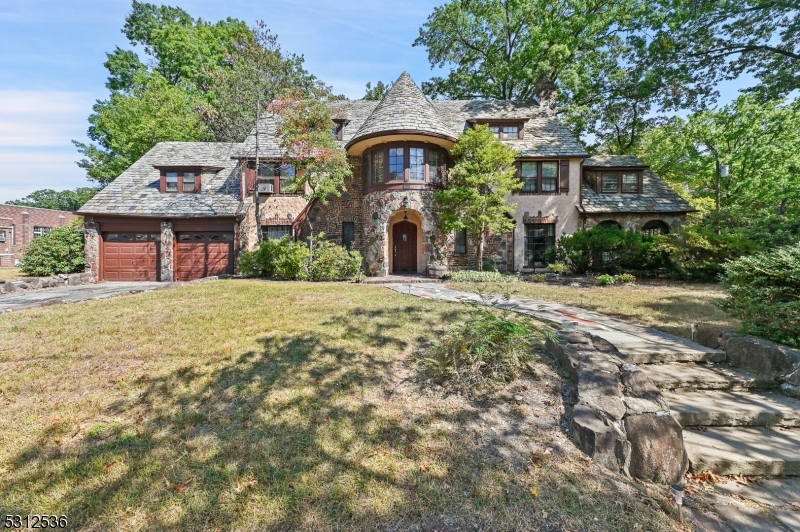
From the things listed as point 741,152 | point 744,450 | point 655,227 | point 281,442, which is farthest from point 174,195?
point 741,152

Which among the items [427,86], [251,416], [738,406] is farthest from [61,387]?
[427,86]

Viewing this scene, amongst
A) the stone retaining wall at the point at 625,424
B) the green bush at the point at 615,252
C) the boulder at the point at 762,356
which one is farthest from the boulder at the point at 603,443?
the green bush at the point at 615,252

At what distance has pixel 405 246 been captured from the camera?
627 inches

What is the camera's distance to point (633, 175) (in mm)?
16875

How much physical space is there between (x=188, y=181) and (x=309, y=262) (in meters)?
9.12

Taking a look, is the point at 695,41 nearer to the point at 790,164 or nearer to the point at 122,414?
the point at 790,164

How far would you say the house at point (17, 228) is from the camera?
2684cm

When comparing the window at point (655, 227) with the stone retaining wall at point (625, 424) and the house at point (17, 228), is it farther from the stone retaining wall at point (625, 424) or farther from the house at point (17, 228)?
the house at point (17, 228)

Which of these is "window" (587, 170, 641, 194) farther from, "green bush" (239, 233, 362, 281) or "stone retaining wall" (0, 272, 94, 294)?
"stone retaining wall" (0, 272, 94, 294)

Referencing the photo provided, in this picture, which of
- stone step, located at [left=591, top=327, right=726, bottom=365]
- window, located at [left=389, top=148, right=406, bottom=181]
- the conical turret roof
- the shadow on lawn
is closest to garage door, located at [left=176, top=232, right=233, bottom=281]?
the conical turret roof

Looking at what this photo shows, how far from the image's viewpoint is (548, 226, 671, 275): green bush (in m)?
11.9

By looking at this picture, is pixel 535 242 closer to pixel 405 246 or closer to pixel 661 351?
pixel 405 246

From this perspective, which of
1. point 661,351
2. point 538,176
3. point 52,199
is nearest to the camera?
point 661,351

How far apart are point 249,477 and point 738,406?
187 inches
